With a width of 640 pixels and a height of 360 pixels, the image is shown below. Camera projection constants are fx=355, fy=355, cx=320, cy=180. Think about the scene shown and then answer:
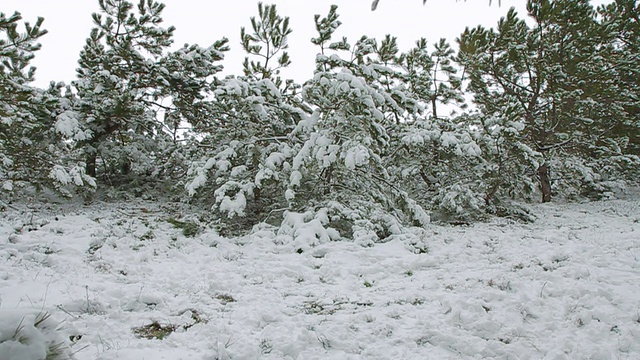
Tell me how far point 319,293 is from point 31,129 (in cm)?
689

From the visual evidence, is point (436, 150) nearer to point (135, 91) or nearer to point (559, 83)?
point (559, 83)

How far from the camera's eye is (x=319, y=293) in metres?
4.39

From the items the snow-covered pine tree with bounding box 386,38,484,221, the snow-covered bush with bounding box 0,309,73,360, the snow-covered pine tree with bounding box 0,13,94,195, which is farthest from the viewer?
the snow-covered pine tree with bounding box 386,38,484,221

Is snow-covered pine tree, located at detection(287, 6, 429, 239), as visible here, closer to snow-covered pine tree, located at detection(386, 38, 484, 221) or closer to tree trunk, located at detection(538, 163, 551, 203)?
snow-covered pine tree, located at detection(386, 38, 484, 221)

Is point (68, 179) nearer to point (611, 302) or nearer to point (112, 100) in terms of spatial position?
point (112, 100)

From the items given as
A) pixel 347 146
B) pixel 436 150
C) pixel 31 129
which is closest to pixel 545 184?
pixel 436 150

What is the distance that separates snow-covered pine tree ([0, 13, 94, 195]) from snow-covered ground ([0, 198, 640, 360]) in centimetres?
78

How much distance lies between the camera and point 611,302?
357 cm

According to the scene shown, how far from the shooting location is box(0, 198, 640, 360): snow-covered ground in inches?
120

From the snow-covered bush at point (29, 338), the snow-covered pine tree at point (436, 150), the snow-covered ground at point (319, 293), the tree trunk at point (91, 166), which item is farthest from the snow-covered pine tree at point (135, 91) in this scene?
the snow-covered bush at point (29, 338)

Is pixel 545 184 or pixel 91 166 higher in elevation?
pixel 91 166

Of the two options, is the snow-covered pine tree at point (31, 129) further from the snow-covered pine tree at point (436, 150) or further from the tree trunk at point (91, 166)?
the snow-covered pine tree at point (436, 150)

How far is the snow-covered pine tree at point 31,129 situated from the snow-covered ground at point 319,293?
0.78m

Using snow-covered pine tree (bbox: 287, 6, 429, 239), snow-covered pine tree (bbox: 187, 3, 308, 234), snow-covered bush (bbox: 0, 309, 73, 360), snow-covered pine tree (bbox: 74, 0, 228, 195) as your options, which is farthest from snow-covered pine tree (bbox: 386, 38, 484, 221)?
snow-covered bush (bbox: 0, 309, 73, 360)
